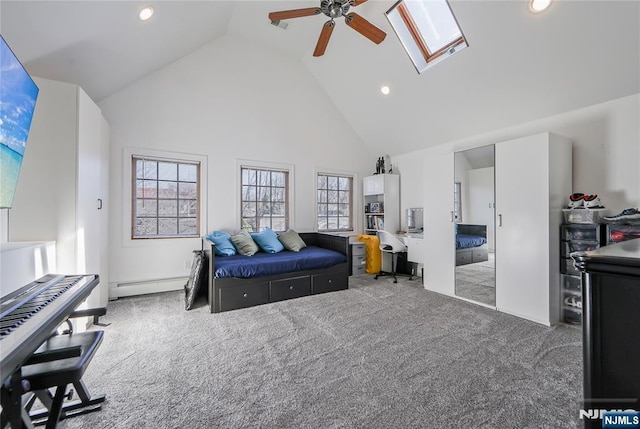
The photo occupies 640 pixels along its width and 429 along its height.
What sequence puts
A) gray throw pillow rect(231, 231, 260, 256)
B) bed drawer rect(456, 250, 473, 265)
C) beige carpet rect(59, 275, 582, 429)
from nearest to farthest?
beige carpet rect(59, 275, 582, 429) → bed drawer rect(456, 250, 473, 265) → gray throw pillow rect(231, 231, 260, 256)

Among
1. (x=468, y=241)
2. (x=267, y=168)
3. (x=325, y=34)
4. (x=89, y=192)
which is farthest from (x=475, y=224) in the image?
(x=89, y=192)

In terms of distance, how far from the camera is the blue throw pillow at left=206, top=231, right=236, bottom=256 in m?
3.52

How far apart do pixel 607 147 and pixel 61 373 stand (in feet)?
15.0

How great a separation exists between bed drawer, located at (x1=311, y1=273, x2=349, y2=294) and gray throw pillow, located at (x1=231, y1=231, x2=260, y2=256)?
0.94m

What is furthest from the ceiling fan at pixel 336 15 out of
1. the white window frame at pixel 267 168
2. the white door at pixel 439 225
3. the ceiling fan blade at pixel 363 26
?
the white window frame at pixel 267 168

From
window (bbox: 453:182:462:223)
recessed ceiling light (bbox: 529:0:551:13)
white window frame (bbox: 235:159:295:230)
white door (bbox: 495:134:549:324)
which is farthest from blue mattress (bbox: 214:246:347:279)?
recessed ceiling light (bbox: 529:0:551:13)

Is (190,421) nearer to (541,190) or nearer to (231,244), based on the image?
(231,244)

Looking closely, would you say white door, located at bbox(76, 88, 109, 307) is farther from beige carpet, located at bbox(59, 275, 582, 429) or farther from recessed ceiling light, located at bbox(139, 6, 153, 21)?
recessed ceiling light, located at bbox(139, 6, 153, 21)

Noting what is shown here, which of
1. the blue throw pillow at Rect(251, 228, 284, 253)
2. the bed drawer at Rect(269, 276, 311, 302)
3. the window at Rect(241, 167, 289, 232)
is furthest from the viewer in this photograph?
the window at Rect(241, 167, 289, 232)

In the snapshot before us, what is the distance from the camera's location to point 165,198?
3766mm

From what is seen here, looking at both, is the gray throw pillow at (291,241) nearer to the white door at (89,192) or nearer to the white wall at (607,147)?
the white door at (89,192)

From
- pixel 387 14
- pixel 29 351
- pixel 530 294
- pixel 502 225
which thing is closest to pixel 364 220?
pixel 502 225

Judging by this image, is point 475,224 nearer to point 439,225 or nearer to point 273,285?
point 439,225

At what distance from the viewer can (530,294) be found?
2.78 meters
